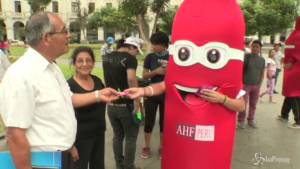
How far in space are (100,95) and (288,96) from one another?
15.2 feet

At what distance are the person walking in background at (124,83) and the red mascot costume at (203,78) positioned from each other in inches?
41.0

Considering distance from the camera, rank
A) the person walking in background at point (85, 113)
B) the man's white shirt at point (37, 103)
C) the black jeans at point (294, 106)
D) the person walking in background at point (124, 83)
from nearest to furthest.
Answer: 1. the man's white shirt at point (37, 103)
2. the person walking in background at point (85, 113)
3. the person walking in background at point (124, 83)
4. the black jeans at point (294, 106)

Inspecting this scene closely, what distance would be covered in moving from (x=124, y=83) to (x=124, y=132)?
0.57m

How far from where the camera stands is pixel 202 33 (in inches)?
103

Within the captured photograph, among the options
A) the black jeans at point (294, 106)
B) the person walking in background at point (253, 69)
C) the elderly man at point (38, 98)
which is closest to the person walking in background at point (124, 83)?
the elderly man at point (38, 98)

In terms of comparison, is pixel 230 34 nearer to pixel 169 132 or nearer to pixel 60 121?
pixel 169 132

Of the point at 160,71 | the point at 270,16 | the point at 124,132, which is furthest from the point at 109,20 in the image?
the point at 124,132

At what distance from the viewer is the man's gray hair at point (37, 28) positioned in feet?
6.72

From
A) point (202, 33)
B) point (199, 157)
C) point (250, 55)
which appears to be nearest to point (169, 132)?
point (199, 157)

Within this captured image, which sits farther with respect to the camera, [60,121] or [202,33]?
[202,33]

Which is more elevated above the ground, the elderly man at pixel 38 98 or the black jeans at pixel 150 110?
the elderly man at pixel 38 98

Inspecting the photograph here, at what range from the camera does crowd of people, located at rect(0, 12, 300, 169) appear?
1.94 metres

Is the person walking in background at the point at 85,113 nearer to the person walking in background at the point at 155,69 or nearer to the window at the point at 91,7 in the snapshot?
the person walking in background at the point at 155,69

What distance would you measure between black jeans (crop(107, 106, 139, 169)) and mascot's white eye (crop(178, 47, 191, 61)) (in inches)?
52.5
